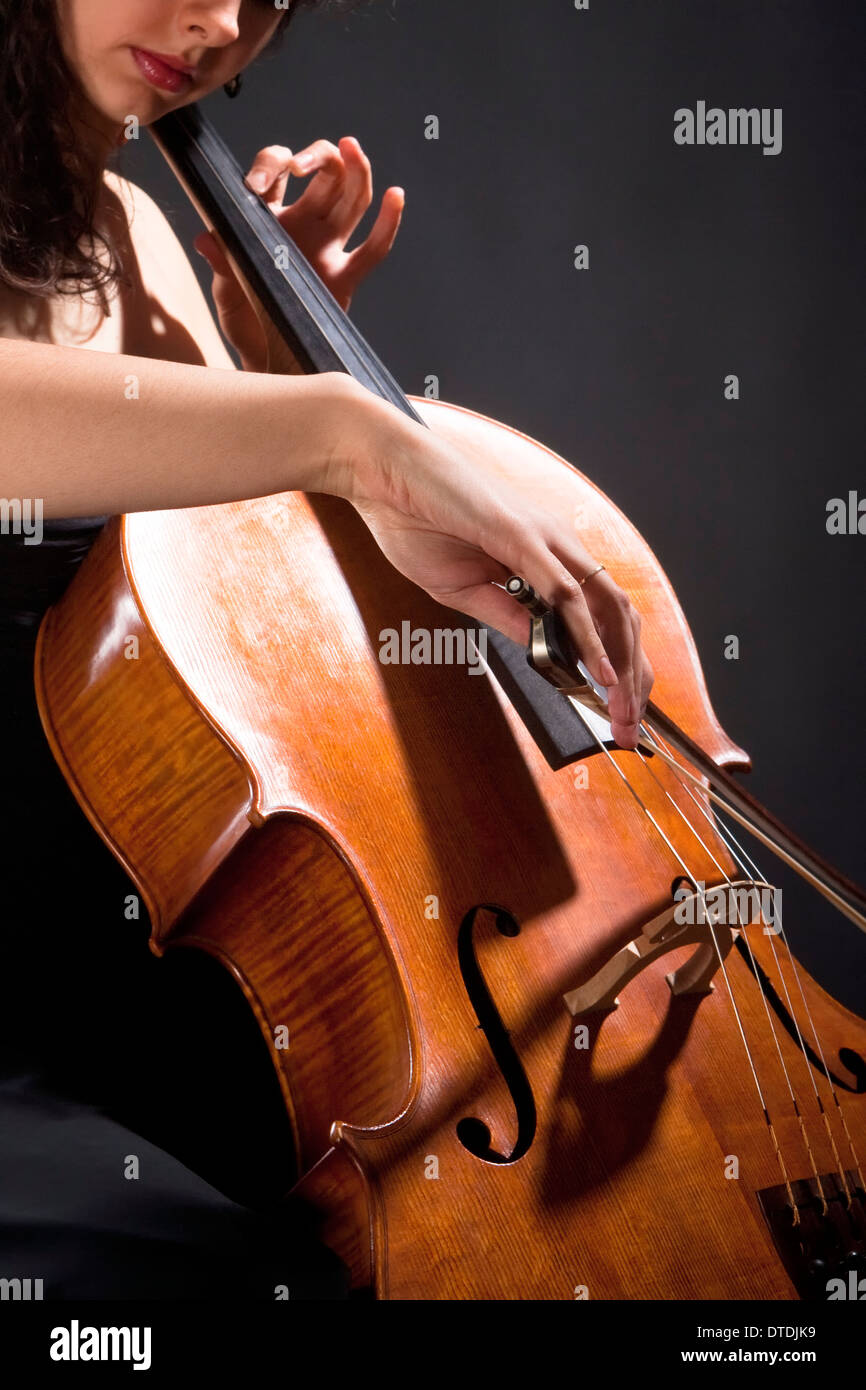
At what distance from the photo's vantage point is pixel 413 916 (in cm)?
68

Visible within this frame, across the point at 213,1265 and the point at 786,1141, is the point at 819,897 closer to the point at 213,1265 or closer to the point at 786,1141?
the point at 786,1141

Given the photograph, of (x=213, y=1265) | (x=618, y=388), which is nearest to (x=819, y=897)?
(x=618, y=388)

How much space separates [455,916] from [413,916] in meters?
0.03

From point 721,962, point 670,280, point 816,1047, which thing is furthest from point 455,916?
point 670,280

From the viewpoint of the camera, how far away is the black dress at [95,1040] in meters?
0.70

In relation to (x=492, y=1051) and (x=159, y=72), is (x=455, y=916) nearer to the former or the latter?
(x=492, y=1051)

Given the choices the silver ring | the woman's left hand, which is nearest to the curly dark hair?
the woman's left hand

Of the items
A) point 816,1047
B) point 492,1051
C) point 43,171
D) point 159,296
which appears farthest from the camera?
point 159,296

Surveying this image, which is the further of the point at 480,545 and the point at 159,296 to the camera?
the point at 159,296

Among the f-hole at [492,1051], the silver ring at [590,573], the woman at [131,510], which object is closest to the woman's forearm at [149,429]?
the woman at [131,510]

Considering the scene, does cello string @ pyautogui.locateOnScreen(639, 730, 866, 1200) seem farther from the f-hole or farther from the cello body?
the f-hole

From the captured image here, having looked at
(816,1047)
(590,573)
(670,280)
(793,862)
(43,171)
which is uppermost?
(670,280)

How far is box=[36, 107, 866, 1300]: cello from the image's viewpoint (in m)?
0.62
